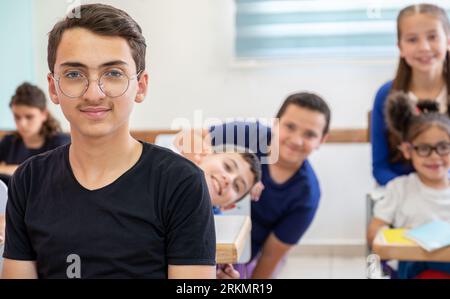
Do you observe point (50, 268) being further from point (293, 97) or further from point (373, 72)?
point (373, 72)

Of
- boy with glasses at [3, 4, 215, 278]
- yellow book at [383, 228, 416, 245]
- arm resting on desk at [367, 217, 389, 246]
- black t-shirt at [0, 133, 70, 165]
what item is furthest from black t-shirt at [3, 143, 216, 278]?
arm resting on desk at [367, 217, 389, 246]

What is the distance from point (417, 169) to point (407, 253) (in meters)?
0.27

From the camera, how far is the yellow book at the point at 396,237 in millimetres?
988

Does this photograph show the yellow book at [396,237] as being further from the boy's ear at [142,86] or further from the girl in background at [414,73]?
the boy's ear at [142,86]

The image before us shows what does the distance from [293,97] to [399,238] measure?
295 millimetres

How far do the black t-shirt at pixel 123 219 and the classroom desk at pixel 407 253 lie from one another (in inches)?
16.7

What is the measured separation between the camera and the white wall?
27.8 inches

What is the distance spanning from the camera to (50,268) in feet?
2.04

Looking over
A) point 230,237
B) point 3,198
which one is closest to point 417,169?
point 230,237

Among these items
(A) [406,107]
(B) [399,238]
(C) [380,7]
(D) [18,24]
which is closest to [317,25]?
(C) [380,7]

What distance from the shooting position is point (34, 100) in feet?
2.62

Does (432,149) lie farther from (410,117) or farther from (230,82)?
(230,82)

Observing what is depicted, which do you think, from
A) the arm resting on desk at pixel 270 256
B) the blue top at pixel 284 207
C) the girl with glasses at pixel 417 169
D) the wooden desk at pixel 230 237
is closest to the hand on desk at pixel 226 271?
the wooden desk at pixel 230 237
